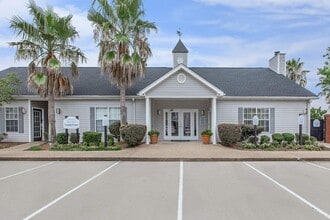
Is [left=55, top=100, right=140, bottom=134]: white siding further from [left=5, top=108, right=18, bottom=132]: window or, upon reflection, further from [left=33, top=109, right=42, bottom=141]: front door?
[left=5, top=108, right=18, bottom=132]: window

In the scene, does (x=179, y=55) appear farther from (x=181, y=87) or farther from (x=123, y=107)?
(x=123, y=107)

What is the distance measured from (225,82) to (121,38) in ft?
26.1

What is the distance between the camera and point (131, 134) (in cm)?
1864

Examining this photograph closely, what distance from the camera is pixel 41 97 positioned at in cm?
2059

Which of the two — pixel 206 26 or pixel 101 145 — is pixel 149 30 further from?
pixel 101 145

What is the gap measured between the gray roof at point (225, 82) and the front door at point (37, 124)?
1.68 metres

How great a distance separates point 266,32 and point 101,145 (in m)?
11.6

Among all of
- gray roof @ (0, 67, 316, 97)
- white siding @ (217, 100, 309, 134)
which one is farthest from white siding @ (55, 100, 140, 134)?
white siding @ (217, 100, 309, 134)

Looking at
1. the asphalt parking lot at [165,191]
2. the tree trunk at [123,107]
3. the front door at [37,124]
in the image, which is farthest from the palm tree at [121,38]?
the asphalt parking lot at [165,191]

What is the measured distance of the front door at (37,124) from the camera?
22797 mm

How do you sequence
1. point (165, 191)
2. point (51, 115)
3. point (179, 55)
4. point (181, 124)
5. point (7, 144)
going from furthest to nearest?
1. point (179, 55)
2. point (181, 124)
3. point (7, 144)
4. point (51, 115)
5. point (165, 191)

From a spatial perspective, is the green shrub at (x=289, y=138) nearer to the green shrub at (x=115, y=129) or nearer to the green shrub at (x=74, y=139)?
the green shrub at (x=115, y=129)

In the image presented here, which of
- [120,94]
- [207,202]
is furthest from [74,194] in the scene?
[120,94]

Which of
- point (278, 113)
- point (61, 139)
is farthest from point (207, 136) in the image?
point (61, 139)
